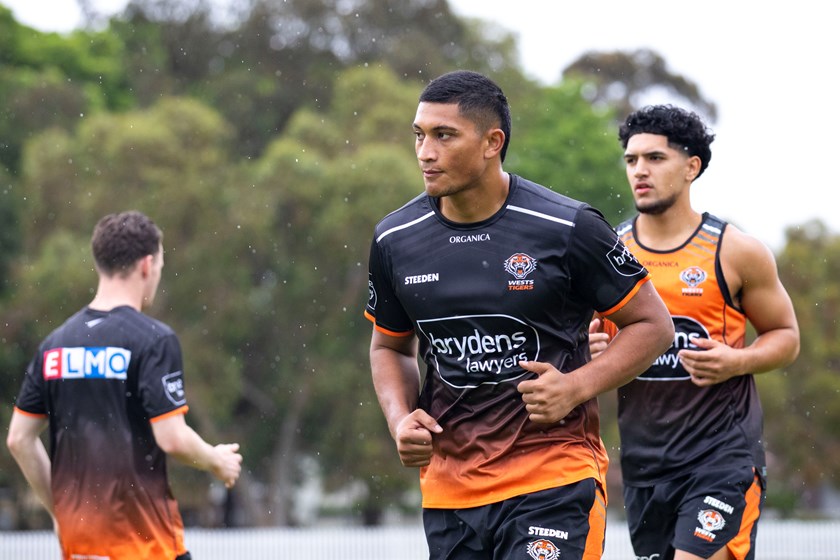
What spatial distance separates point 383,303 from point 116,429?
1.67 m

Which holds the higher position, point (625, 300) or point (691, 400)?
point (625, 300)

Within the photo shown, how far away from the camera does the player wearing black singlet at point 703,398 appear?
20.8ft

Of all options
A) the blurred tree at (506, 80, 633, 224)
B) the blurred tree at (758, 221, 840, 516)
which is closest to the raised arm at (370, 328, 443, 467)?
the blurred tree at (758, 221, 840, 516)

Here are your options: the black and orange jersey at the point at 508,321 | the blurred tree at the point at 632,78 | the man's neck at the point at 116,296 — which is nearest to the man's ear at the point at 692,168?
the black and orange jersey at the point at 508,321

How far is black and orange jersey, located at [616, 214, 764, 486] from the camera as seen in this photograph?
21.3 feet

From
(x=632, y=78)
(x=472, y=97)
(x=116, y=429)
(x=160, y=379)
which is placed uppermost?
(x=632, y=78)

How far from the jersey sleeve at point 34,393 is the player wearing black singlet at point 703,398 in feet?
9.25

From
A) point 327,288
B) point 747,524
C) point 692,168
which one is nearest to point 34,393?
point 747,524

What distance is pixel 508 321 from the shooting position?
4887 mm

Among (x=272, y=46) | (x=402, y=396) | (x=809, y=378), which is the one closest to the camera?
(x=402, y=396)

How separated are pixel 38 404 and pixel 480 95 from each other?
2926 millimetres

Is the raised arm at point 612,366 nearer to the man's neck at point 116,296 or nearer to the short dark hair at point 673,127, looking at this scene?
the short dark hair at point 673,127

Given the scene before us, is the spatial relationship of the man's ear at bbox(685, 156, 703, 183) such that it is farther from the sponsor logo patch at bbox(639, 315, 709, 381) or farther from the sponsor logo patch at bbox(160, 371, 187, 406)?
the sponsor logo patch at bbox(160, 371, 187, 406)

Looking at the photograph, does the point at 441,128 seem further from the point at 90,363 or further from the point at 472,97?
the point at 90,363
